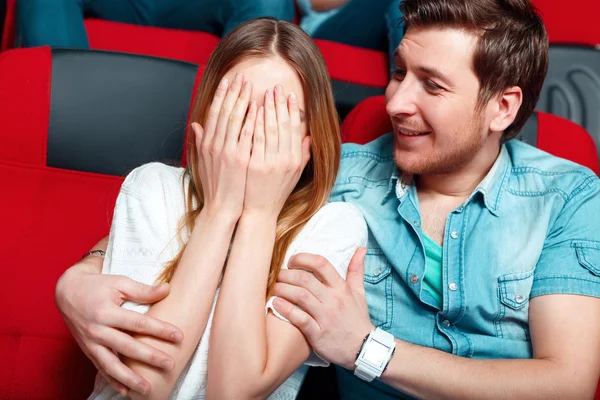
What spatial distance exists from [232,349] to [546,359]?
1.95 feet

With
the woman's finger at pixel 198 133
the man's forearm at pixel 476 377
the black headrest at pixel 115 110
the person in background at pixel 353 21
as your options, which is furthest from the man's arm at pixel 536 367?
the person in background at pixel 353 21

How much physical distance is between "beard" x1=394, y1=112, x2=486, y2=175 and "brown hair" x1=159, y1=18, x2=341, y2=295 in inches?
5.9

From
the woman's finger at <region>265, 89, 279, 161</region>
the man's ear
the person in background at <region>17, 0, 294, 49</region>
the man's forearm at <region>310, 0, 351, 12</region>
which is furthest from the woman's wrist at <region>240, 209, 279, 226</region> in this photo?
the man's forearm at <region>310, 0, 351, 12</region>

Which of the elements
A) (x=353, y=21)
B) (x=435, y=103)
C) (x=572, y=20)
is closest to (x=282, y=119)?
(x=435, y=103)

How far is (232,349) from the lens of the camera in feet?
3.61

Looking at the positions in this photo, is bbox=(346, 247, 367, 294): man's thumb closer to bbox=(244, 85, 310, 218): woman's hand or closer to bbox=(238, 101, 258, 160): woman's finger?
bbox=(244, 85, 310, 218): woman's hand

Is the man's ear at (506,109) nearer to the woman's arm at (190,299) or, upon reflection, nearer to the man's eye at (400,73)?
the man's eye at (400,73)

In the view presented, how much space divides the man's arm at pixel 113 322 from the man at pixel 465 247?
0.75 ft

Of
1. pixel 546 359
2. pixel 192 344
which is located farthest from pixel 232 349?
pixel 546 359

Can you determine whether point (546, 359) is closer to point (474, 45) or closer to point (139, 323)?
point (474, 45)

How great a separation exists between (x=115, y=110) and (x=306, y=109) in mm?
563

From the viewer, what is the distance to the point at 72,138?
1.59 metres

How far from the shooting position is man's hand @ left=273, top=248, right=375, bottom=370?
1.19 m

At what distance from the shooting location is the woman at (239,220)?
1.12m
